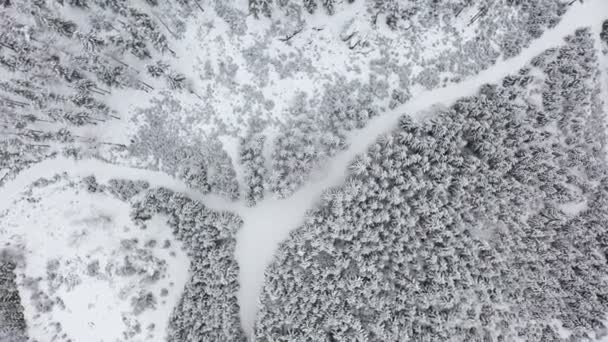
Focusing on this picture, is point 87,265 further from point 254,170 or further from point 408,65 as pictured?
point 408,65

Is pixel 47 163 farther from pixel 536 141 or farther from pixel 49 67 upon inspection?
pixel 536 141

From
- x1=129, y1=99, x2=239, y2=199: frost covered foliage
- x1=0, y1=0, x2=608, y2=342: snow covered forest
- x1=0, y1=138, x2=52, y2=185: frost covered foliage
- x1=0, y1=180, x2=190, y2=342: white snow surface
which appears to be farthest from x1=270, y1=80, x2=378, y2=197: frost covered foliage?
x1=0, y1=138, x2=52, y2=185: frost covered foliage

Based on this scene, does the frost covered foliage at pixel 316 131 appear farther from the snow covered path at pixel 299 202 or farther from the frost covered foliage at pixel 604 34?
the frost covered foliage at pixel 604 34

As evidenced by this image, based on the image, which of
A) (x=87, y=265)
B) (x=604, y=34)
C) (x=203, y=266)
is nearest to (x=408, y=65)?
(x=604, y=34)

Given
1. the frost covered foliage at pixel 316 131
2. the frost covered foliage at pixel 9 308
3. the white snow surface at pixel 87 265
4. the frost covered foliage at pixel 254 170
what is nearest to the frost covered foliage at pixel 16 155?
the white snow surface at pixel 87 265

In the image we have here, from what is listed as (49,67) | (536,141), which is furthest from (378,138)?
(49,67)
